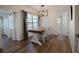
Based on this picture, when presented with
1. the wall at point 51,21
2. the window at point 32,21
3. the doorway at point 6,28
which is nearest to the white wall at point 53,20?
the wall at point 51,21

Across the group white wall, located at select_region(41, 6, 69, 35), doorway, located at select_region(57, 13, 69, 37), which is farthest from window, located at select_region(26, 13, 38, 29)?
doorway, located at select_region(57, 13, 69, 37)

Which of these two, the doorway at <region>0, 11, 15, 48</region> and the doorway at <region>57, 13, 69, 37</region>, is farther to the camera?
the doorway at <region>57, 13, 69, 37</region>

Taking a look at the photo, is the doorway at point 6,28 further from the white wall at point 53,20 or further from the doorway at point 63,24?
the doorway at point 63,24

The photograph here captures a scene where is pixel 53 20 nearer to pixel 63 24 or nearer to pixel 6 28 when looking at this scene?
pixel 63 24

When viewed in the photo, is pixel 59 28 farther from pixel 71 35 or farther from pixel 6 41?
pixel 6 41

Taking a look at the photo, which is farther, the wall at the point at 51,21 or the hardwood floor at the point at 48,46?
the wall at the point at 51,21

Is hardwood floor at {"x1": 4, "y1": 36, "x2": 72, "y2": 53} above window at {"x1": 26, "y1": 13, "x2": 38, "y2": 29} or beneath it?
beneath

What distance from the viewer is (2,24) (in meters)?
1.54

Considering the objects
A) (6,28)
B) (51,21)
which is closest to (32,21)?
(51,21)

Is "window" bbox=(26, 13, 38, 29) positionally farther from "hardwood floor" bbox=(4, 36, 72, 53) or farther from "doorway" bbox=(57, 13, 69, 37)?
"doorway" bbox=(57, 13, 69, 37)

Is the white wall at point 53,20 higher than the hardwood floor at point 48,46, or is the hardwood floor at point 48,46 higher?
the white wall at point 53,20

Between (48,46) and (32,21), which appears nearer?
(48,46)

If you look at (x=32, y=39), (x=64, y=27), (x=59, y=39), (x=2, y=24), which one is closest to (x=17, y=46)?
(x=32, y=39)

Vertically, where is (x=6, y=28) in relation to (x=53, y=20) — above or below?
below
